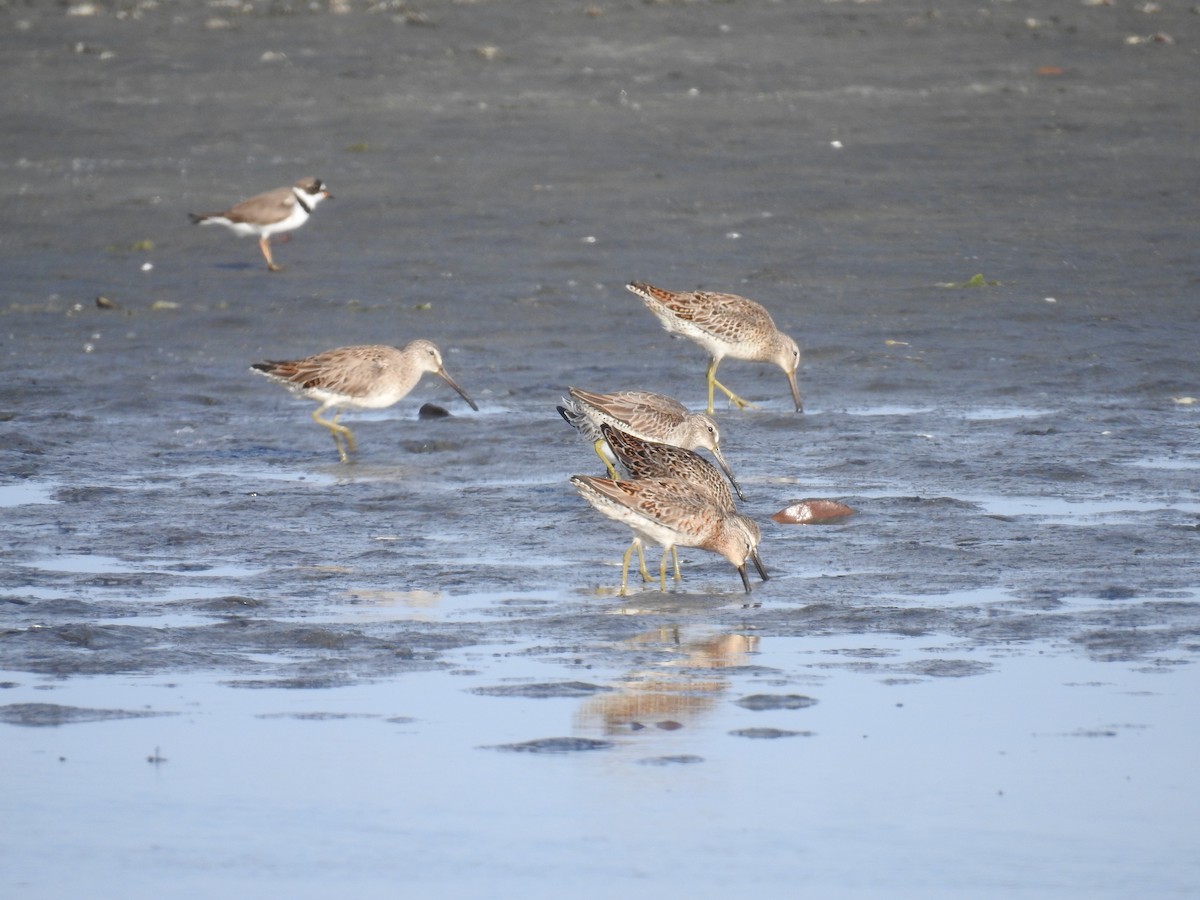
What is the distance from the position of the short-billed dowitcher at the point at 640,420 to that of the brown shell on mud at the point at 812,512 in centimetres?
106

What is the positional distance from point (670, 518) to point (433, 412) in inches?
191

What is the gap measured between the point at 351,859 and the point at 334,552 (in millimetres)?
4017

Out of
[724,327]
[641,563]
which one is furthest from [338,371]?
[641,563]

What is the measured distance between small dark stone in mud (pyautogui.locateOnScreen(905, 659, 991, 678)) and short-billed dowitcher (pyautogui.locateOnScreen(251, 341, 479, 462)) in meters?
5.87

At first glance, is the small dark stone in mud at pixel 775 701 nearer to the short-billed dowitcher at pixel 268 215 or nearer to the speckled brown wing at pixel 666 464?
the speckled brown wing at pixel 666 464

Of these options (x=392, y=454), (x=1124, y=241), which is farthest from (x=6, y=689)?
(x=1124, y=241)

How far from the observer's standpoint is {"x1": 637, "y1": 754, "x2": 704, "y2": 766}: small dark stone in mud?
6438 millimetres

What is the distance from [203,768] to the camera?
21.1 ft

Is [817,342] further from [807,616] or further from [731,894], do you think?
[731,894]

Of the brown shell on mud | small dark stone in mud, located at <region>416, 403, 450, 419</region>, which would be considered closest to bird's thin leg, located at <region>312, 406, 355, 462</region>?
small dark stone in mud, located at <region>416, 403, 450, 419</region>

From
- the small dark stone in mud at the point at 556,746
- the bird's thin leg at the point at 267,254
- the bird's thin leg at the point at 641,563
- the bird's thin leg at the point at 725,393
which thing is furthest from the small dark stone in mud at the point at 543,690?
the bird's thin leg at the point at 267,254

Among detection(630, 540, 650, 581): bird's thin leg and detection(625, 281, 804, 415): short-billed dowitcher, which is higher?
detection(630, 540, 650, 581): bird's thin leg

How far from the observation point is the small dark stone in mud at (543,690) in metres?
7.15

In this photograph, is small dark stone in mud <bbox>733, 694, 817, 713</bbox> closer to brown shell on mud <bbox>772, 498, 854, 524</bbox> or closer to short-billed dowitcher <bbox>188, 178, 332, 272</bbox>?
brown shell on mud <bbox>772, 498, 854, 524</bbox>
